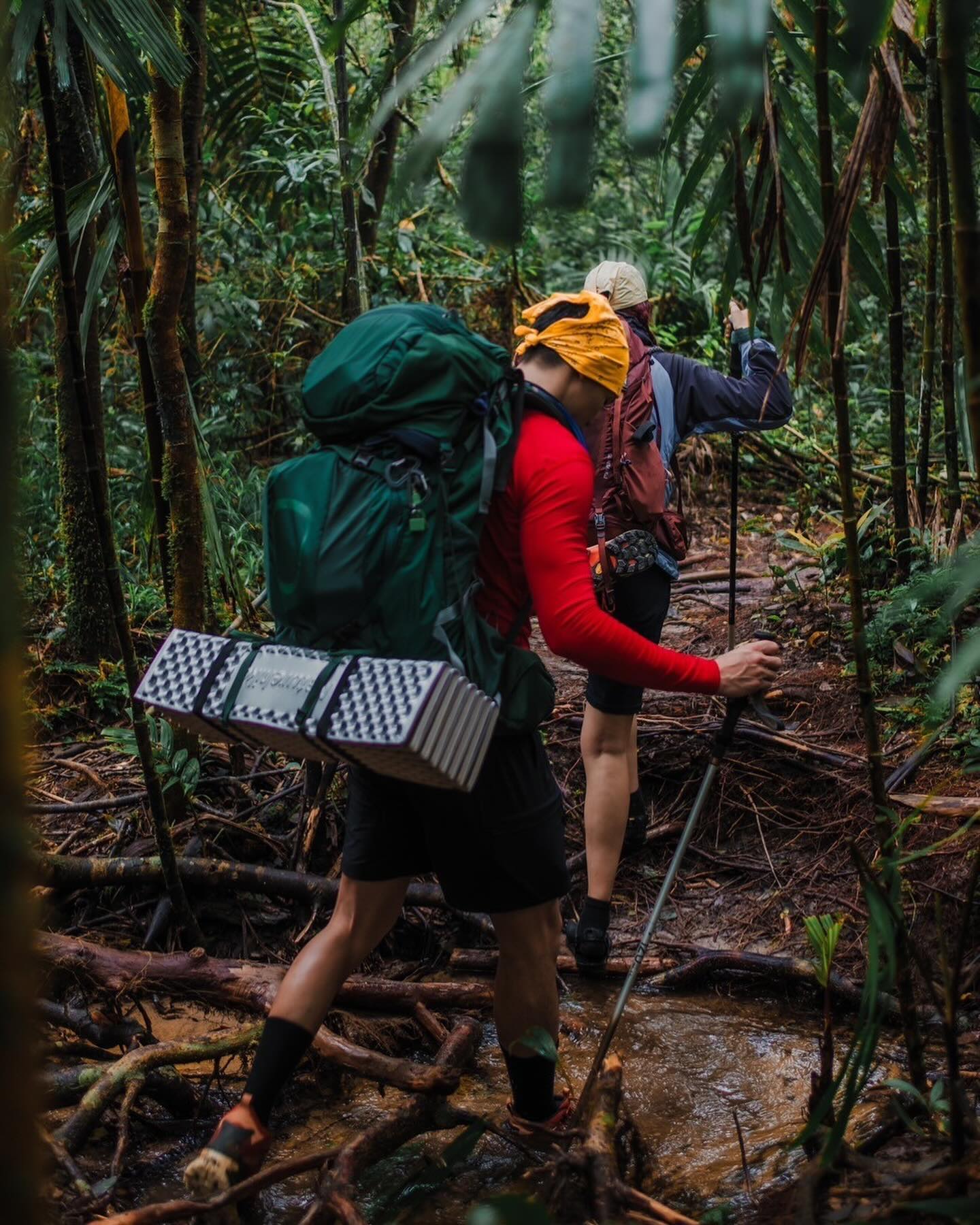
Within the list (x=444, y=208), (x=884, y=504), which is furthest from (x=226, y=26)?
(x=884, y=504)

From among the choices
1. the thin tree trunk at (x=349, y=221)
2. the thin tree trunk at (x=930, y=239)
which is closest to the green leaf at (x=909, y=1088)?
the thin tree trunk at (x=930, y=239)

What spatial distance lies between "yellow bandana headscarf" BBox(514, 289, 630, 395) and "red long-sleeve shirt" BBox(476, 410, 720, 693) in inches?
8.4

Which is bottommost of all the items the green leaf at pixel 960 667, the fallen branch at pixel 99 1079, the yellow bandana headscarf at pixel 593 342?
the fallen branch at pixel 99 1079

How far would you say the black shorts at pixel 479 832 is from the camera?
241 centimetres

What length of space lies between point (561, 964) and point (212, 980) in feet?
3.62

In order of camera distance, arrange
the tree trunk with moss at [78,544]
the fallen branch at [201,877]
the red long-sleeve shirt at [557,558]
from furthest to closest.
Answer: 1. the tree trunk with moss at [78,544]
2. the fallen branch at [201,877]
3. the red long-sleeve shirt at [557,558]

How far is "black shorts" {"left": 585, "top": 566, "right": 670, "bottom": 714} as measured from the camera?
12.0ft

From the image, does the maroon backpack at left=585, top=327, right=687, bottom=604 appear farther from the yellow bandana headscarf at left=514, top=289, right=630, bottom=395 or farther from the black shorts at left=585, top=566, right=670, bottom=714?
the yellow bandana headscarf at left=514, top=289, right=630, bottom=395

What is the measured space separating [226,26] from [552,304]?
5.52 m

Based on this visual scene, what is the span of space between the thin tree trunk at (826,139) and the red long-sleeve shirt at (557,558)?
0.56 metres

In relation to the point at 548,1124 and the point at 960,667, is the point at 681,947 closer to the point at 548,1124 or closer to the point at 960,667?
the point at 548,1124

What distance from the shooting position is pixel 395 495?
219 centimetres

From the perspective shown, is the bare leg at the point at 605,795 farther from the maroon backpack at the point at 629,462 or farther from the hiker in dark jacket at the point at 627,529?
the maroon backpack at the point at 629,462

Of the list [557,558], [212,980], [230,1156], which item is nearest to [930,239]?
[557,558]
